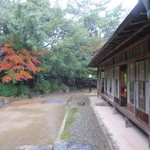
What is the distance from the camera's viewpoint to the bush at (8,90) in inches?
503

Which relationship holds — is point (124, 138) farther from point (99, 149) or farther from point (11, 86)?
point (11, 86)

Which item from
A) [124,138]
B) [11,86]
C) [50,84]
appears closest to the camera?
[124,138]

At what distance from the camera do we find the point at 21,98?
14.1 meters

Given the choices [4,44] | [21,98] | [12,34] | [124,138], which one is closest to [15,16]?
[12,34]

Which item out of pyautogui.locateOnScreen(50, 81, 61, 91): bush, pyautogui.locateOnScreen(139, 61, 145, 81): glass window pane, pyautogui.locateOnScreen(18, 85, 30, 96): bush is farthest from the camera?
pyautogui.locateOnScreen(50, 81, 61, 91): bush

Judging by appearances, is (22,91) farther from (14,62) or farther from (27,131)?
(27,131)

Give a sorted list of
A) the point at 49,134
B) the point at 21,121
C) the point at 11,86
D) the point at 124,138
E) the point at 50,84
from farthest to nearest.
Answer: the point at 50,84 → the point at 11,86 → the point at 21,121 → the point at 49,134 → the point at 124,138

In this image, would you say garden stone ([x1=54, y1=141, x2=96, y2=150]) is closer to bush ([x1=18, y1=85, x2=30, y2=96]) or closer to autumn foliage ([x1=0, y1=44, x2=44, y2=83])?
autumn foliage ([x1=0, y1=44, x2=44, y2=83])

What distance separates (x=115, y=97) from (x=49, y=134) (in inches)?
133

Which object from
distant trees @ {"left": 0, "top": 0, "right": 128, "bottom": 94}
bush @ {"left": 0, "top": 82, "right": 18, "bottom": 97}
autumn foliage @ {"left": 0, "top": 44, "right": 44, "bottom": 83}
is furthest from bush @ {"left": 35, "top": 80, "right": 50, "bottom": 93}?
autumn foliage @ {"left": 0, "top": 44, "right": 44, "bottom": 83}

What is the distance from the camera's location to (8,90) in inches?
517

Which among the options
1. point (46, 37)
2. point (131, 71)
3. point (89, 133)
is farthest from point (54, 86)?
point (89, 133)

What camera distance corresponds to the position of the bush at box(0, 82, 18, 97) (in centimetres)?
1278

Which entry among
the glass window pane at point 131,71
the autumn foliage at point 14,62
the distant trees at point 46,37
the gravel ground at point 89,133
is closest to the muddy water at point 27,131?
the gravel ground at point 89,133
